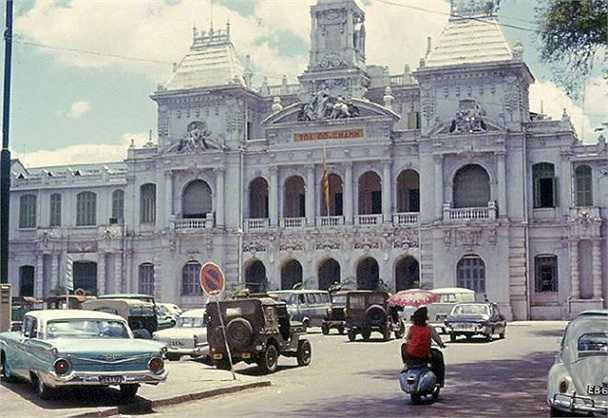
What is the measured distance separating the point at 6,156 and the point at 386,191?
116 feet

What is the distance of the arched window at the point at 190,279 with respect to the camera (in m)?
59.2

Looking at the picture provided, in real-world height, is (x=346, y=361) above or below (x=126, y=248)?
below

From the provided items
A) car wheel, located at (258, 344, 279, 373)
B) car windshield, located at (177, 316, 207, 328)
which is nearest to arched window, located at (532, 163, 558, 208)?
car windshield, located at (177, 316, 207, 328)

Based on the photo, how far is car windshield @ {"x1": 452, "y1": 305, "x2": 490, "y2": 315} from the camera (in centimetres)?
3431

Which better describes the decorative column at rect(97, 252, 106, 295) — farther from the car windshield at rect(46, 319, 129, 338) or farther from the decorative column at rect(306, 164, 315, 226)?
the car windshield at rect(46, 319, 129, 338)

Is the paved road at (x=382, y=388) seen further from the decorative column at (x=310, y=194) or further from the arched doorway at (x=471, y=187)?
the decorative column at (x=310, y=194)

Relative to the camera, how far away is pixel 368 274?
56.8 metres

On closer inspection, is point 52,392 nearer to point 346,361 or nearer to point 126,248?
point 346,361

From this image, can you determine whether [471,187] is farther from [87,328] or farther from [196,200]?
[87,328]

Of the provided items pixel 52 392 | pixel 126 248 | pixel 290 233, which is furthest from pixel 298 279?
pixel 52 392

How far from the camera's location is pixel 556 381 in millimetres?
13258

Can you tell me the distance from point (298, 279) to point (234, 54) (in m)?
15.6

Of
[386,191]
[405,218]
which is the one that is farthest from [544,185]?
[386,191]

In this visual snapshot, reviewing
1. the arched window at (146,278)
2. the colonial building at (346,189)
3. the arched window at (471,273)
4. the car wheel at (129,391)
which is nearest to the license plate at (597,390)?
the car wheel at (129,391)
